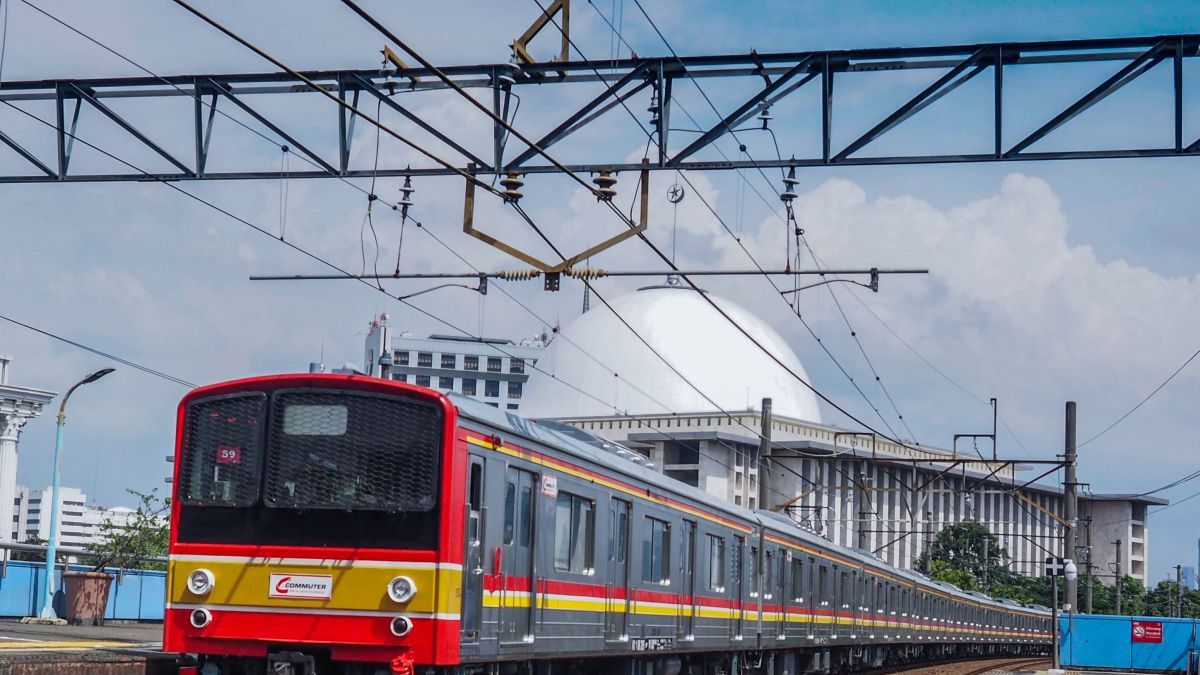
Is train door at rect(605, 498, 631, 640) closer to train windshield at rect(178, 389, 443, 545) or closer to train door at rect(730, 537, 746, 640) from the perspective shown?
train windshield at rect(178, 389, 443, 545)

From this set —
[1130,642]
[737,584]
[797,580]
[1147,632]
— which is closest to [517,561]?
[737,584]

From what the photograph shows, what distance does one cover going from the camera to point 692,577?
76.2 feet

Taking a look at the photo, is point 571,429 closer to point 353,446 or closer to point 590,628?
point 590,628

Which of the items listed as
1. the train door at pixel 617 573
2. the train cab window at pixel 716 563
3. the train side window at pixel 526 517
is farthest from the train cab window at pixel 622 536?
the train cab window at pixel 716 563

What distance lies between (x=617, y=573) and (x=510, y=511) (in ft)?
12.8

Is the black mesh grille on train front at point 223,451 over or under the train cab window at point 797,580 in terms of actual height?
over

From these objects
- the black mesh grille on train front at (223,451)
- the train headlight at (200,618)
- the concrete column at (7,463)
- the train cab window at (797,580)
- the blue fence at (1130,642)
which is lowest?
the blue fence at (1130,642)

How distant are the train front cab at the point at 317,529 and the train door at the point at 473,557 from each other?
217mm

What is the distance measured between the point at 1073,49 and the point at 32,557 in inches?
2770

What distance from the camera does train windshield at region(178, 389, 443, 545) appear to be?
14633 mm

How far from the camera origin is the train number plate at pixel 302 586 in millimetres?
14516

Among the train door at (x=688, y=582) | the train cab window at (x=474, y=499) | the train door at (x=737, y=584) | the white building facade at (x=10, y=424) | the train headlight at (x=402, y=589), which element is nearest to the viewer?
the train headlight at (x=402, y=589)

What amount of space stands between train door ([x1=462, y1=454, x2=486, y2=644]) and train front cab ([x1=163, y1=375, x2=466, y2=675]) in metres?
0.22

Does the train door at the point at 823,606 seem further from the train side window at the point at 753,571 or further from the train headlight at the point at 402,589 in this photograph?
the train headlight at the point at 402,589
